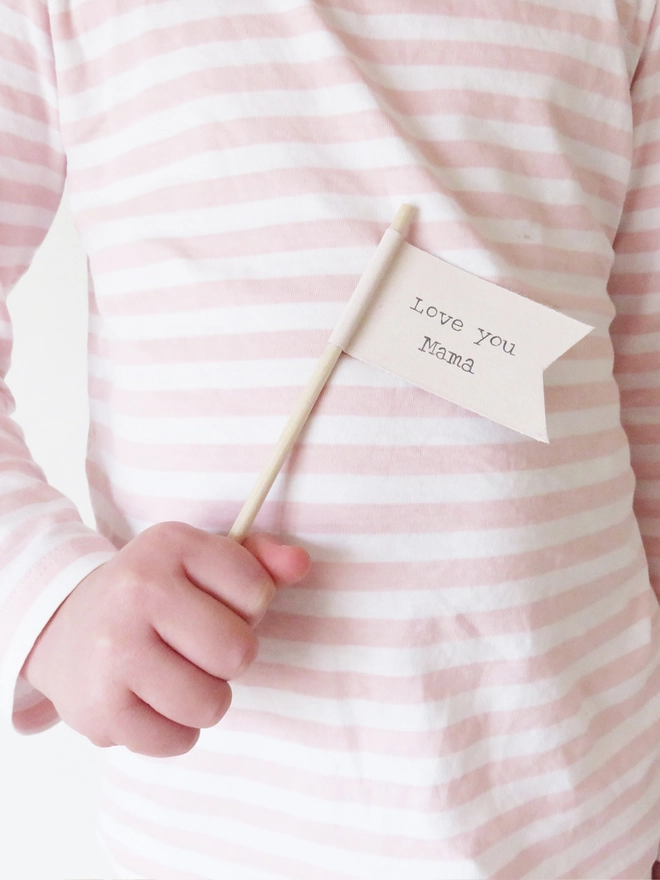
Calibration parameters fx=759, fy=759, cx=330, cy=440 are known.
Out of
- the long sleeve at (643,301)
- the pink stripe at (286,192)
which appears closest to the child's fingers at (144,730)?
the pink stripe at (286,192)

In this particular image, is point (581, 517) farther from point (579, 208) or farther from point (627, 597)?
point (579, 208)

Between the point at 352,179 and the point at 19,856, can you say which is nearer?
the point at 352,179

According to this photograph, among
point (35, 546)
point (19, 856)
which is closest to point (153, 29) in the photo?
point (35, 546)

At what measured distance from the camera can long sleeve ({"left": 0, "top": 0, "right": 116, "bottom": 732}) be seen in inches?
15.1

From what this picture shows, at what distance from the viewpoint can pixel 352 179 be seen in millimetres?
416

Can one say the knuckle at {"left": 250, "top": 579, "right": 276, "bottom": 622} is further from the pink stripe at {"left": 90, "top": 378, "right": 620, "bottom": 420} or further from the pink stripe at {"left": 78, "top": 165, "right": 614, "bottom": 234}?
the pink stripe at {"left": 78, "top": 165, "right": 614, "bottom": 234}

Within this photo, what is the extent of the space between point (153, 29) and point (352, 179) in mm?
140

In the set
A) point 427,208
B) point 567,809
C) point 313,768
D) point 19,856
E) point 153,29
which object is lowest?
point 19,856

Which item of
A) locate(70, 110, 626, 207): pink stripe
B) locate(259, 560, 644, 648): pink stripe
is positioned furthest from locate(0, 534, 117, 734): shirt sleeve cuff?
locate(70, 110, 626, 207): pink stripe

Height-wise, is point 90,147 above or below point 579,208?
above

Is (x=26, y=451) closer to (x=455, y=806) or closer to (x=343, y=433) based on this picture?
(x=343, y=433)

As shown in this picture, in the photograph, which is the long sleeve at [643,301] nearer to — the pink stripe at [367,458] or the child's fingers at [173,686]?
the pink stripe at [367,458]

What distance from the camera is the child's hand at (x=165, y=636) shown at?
35 cm

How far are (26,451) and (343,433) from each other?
0.19 m
